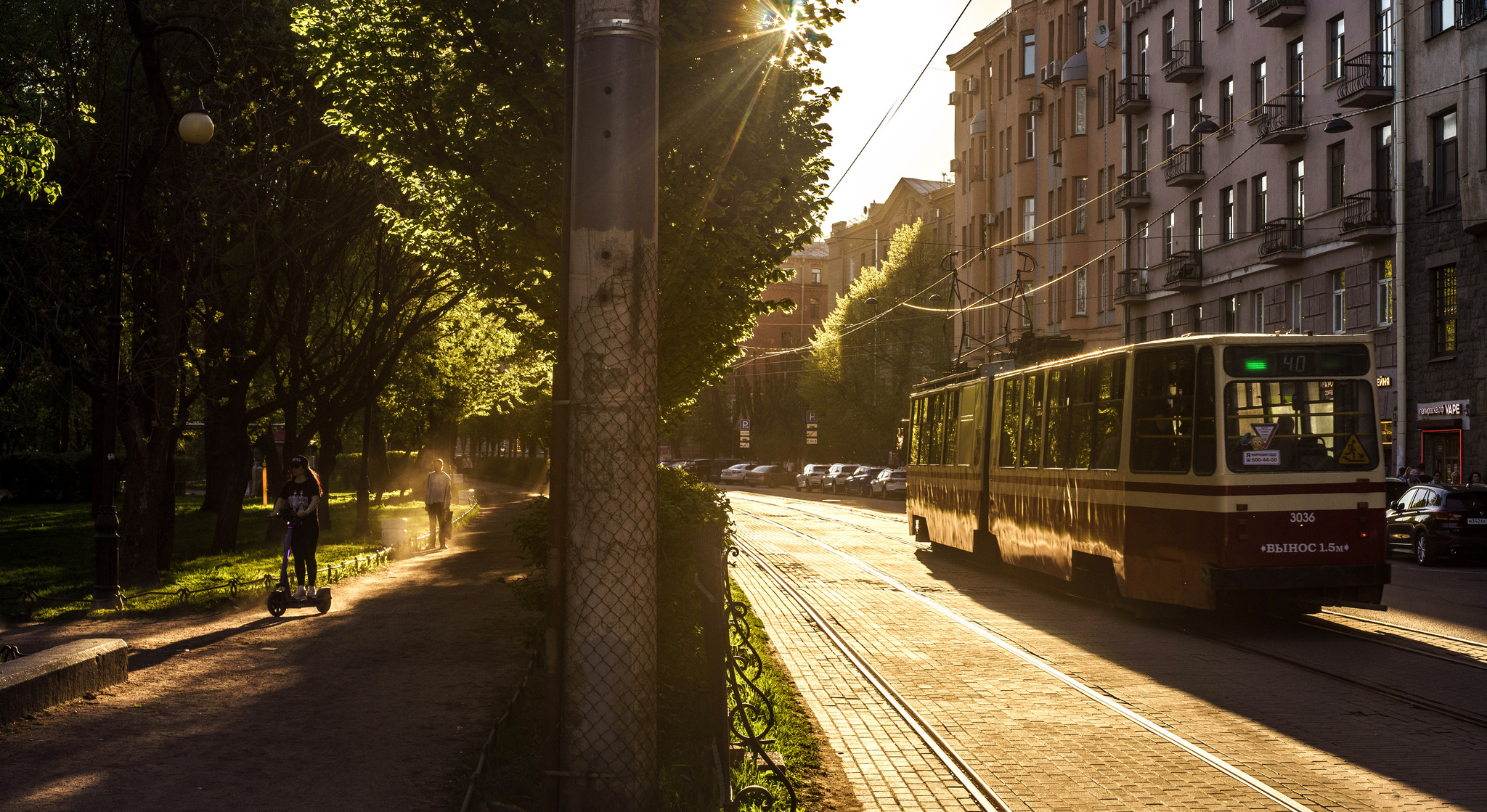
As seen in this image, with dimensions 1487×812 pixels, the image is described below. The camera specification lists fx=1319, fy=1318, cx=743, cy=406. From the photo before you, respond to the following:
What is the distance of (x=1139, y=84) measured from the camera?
45.7 m

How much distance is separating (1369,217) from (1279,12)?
728cm

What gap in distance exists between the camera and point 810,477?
68750mm

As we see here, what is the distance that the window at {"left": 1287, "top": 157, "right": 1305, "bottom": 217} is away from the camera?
3656 centimetres

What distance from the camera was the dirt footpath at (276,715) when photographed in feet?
21.7

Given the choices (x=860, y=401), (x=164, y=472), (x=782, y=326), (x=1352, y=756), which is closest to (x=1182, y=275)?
(x=860, y=401)

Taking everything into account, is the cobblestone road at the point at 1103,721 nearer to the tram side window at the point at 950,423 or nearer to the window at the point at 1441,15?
the tram side window at the point at 950,423

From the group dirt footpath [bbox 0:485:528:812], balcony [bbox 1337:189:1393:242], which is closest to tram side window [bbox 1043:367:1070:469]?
dirt footpath [bbox 0:485:528:812]

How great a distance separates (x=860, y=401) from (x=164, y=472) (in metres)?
52.5

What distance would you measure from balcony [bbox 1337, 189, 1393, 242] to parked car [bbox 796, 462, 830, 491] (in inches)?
1471

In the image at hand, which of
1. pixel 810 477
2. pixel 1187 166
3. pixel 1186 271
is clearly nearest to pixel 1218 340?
pixel 1186 271

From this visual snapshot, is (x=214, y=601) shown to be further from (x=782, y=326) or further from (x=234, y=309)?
(x=782, y=326)

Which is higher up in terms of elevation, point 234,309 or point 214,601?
point 234,309

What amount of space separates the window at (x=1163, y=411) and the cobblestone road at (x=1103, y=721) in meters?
1.77

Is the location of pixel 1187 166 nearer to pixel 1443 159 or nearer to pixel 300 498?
pixel 1443 159
